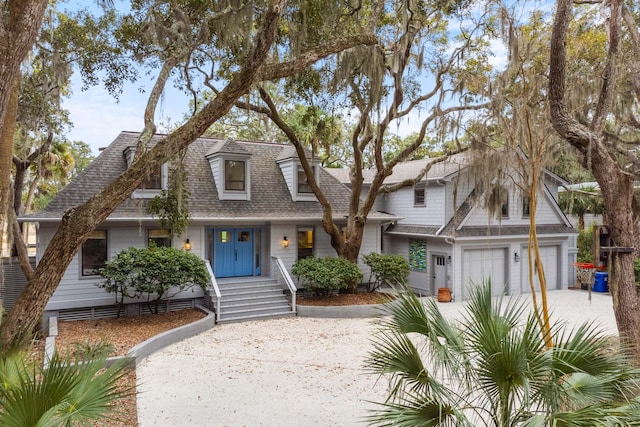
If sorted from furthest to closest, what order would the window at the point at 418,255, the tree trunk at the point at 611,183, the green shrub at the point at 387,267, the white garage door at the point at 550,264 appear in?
the white garage door at the point at 550,264 < the window at the point at 418,255 < the green shrub at the point at 387,267 < the tree trunk at the point at 611,183

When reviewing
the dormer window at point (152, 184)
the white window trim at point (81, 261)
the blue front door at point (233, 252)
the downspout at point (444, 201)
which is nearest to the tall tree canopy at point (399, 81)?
the downspout at point (444, 201)

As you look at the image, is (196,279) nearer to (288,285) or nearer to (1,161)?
(288,285)

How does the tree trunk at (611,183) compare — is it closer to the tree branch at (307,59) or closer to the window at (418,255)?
the tree branch at (307,59)

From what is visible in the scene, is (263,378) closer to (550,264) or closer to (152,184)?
(152,184)

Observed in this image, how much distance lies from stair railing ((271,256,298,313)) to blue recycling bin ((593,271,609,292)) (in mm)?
11635

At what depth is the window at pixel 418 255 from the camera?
15.9m

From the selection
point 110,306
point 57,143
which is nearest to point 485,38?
point 110,306

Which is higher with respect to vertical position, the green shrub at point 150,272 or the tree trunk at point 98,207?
the tree trunk at point 98,207

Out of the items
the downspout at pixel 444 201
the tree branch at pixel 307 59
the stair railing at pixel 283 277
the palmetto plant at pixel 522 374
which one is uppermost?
the tree branch at pixel 307 59

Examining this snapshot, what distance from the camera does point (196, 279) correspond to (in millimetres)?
11266

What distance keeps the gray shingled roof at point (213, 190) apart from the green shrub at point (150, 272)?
48.6 inches

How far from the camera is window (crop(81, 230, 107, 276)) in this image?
37.7 ft

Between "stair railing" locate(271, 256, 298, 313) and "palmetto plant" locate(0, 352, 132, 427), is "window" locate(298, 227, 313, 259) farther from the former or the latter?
"palmetto plant" locate(0, 352, 132, 427)

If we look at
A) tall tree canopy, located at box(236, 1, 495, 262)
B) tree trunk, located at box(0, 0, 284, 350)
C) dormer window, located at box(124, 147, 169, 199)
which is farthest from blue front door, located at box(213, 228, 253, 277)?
tree trunk, located at box(0, 0, 284, 350)
